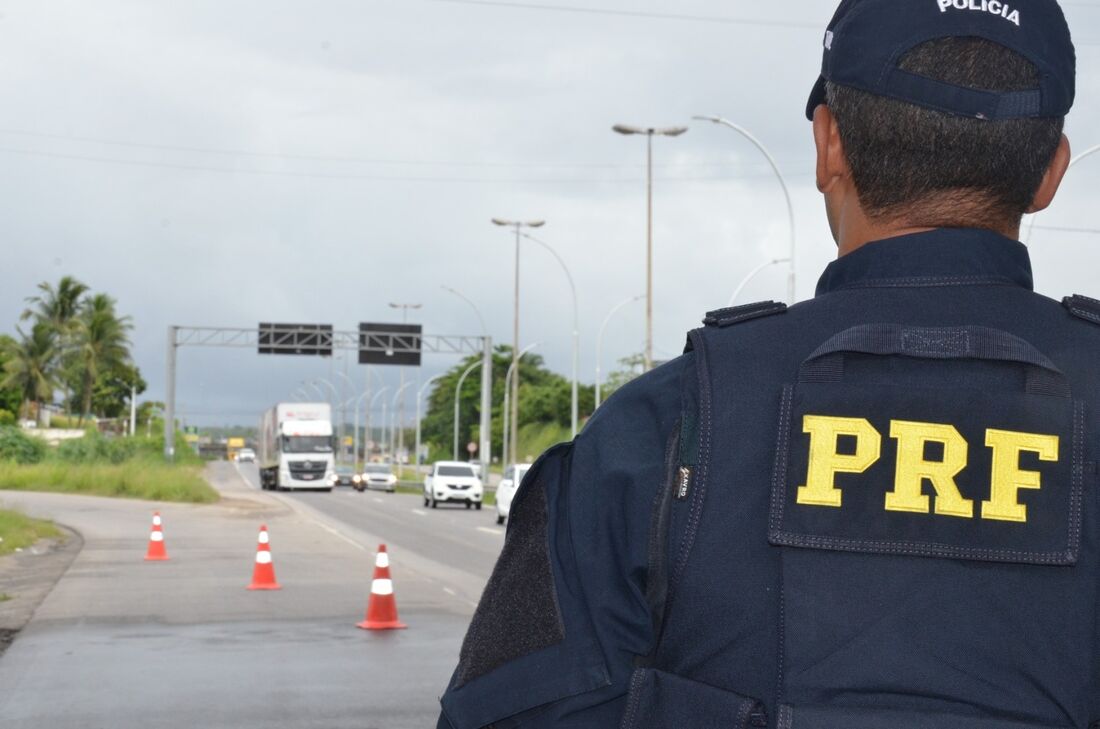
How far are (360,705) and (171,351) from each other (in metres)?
61.9

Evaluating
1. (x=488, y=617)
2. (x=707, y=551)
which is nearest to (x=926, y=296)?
(x=707, y=551)

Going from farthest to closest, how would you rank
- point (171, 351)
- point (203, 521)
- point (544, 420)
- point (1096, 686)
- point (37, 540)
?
point (544, 420) → point (171, 351) → point (203, 521) → point (37, 540) → point (1096, 686)

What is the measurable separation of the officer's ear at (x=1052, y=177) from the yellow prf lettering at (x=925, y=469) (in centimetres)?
39

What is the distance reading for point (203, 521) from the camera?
34.9 m

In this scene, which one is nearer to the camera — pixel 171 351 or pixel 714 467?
pixel 714 467

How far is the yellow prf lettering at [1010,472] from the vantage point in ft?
5.68

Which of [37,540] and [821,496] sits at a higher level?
[821,496]

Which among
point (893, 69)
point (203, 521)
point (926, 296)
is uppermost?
point (893, 69)

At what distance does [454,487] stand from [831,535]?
151 feet

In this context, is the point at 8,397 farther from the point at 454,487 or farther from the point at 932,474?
the point at 932,474

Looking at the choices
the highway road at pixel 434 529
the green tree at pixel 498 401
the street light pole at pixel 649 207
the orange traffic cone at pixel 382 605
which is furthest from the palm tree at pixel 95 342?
the orange traffic cone at pixel 382 605

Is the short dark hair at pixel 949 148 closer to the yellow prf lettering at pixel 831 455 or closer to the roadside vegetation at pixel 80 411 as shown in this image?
the yellow prf lettering at pixel 831 455

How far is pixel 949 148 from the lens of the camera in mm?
1875

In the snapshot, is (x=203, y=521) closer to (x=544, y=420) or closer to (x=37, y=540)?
(x=37, y=540)
